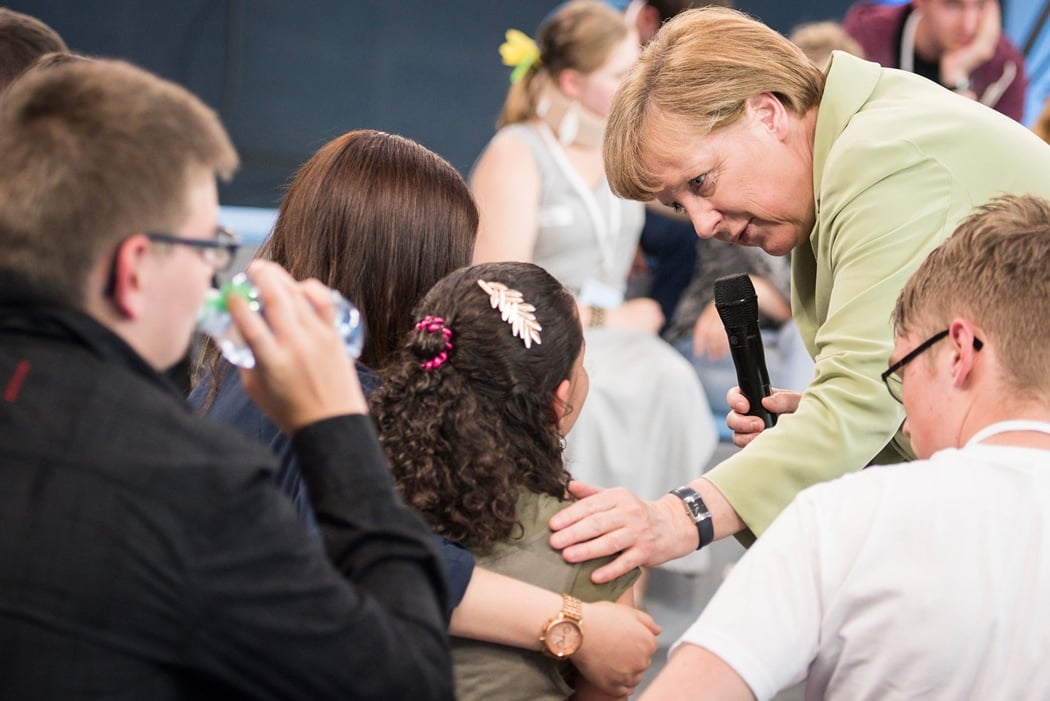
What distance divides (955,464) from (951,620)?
0.15 metres

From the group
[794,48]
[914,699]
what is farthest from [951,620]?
[794,48]

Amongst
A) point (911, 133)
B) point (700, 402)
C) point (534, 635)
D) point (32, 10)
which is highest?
point (911, 133)

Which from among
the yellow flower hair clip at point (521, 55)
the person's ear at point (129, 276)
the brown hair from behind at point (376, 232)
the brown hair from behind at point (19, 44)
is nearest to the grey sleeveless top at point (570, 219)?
the yellow flower hair clip at point (521, 55)

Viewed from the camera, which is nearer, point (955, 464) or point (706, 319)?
point (955, 464)

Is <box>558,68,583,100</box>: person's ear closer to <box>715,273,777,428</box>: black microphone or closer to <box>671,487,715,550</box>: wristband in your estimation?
<box>715,273,777,428</box>: black microphone

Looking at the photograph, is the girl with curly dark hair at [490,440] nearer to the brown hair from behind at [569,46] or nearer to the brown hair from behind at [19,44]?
the brown hair from behind at [19,44]

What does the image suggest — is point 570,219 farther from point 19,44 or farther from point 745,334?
point 745,334

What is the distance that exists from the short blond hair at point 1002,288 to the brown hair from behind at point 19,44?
1860 mm

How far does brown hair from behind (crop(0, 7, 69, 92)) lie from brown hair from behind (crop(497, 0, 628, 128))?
162 centimetres

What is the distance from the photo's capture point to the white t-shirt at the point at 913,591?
1195 millimetres

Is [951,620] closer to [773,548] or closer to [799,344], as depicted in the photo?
[773,548]

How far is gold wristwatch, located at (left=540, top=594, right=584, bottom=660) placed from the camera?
5.11 ft

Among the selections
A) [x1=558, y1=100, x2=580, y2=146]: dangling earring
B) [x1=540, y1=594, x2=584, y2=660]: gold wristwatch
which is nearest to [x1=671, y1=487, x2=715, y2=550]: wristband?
[x1=540, y1=594, x2=584, y2=660]: gold wristwatch

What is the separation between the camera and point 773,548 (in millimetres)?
1233
